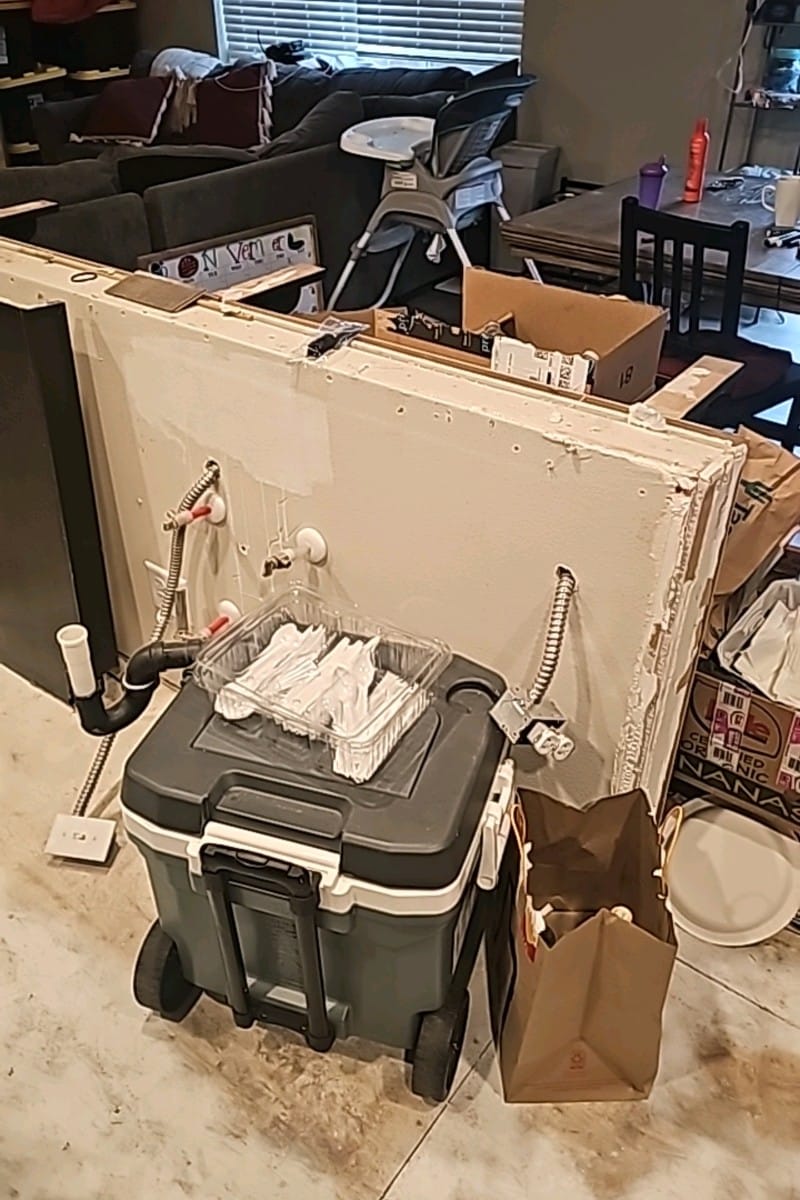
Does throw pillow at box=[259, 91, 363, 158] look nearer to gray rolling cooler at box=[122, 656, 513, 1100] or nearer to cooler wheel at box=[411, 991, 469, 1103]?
gray rolling cooler at box=[122, 656, 513, 1100]

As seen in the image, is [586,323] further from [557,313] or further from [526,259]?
[526,259]

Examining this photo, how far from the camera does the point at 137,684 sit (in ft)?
5.45

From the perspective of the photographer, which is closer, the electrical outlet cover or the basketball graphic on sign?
the electrical outlet cover

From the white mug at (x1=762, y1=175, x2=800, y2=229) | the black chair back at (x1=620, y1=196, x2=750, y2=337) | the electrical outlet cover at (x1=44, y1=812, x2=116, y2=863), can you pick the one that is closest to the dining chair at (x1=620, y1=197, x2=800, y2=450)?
the black chair back at (x1=620, y1=196, x2=750, y2=337)

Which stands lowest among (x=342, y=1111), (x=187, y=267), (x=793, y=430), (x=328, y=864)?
(x=342, y=1111)

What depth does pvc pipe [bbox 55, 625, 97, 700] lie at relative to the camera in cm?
164

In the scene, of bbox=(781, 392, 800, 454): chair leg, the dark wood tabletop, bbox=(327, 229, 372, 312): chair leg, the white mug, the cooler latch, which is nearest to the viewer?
the cooler latch

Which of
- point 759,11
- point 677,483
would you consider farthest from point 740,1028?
point 759,11

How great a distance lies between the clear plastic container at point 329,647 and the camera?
1.31m

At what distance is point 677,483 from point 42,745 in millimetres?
1521

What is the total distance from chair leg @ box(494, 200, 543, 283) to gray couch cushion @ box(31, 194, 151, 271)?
1247mm

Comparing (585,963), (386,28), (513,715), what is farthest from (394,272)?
(585,963)

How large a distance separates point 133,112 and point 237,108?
2.06 ft

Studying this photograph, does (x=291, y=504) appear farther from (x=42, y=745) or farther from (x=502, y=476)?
(x=42, y=745)
